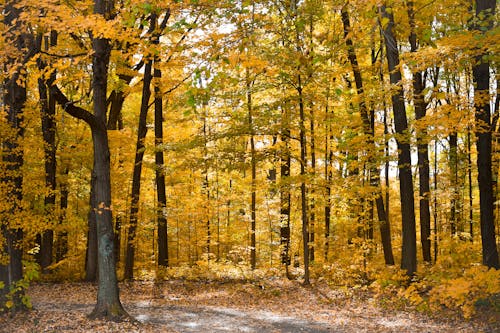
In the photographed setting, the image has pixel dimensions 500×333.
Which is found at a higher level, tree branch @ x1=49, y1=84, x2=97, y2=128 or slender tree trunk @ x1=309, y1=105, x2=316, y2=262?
tree branch @ x1=49, y1=84, x2=97, y2=128

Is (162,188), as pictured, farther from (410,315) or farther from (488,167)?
(488,167)

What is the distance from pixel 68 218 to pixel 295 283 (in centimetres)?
795

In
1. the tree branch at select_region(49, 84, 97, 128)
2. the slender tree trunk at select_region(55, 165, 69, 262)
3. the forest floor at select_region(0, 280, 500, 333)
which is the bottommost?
the forest floor at select_region(0, 280, 500, 333)

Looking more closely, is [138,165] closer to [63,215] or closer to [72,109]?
[63,215]

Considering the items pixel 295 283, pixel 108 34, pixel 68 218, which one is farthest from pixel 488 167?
pixel 68 218

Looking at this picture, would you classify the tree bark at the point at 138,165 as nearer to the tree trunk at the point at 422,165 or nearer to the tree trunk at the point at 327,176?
the tree trunk at the point at 327,176

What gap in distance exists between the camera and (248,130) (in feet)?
44.8

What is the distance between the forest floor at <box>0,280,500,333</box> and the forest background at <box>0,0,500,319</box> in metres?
0.51

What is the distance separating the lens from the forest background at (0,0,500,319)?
7.45 meters

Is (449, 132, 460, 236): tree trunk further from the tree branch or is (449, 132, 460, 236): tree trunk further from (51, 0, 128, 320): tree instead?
the tree branch

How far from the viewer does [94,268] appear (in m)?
15.3

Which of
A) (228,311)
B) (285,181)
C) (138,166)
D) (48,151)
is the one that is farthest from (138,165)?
(228,311)

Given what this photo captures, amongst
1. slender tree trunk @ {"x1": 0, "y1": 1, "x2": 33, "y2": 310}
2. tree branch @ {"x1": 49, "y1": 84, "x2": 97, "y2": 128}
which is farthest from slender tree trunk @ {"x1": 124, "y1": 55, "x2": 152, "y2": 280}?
tree branch @ {"x1": 49, "y1": 84, "x2": 97, "y2": 128}

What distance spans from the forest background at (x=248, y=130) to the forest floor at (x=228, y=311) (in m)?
0.51
